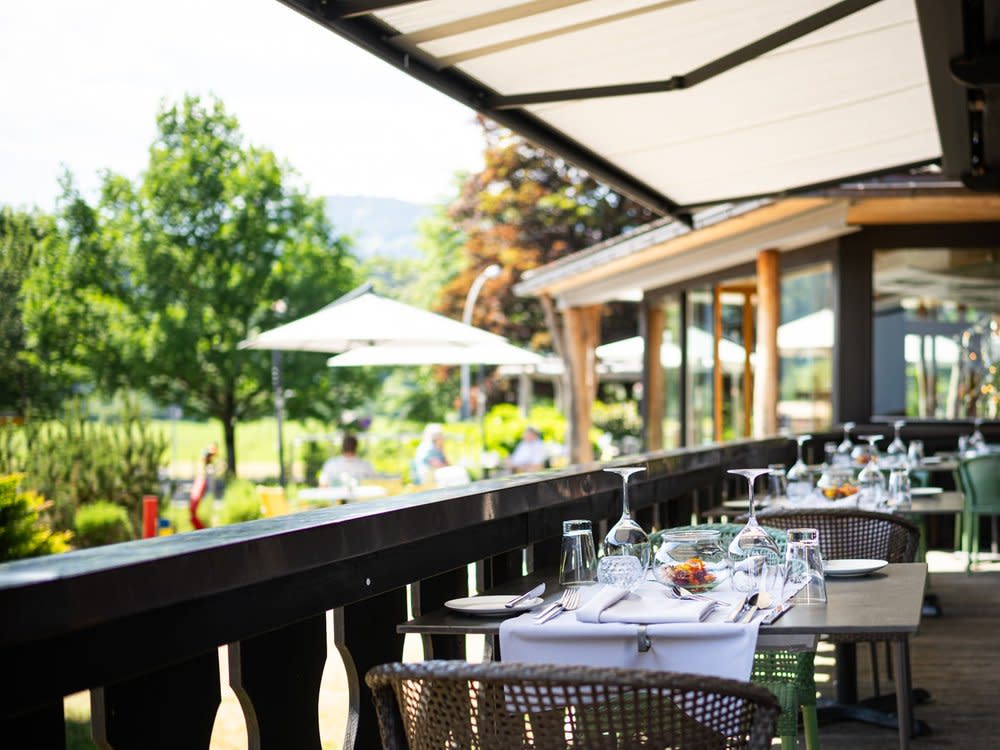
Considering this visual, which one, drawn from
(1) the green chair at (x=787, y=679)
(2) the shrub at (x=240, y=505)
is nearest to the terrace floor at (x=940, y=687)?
(1) the green chair at (x=787, y=679)

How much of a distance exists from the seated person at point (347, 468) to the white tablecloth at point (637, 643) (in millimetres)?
8241

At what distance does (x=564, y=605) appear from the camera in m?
2.55

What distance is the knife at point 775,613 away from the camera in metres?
2.35

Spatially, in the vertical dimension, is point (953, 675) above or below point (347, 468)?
below

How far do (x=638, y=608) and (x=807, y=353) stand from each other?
30.3 ft

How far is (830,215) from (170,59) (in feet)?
510

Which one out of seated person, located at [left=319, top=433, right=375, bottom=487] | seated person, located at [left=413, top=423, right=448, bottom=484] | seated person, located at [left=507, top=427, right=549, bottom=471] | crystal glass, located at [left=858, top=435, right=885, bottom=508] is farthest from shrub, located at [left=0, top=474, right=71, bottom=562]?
seated person, located at [left=507, top=427, right=549, bottom=471]

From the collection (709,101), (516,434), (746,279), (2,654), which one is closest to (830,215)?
(746,279)

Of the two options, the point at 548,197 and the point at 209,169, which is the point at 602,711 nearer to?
the point at 548,197

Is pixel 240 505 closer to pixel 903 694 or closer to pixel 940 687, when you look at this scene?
pixel 940 687

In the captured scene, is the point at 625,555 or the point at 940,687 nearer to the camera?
the point at 625,555

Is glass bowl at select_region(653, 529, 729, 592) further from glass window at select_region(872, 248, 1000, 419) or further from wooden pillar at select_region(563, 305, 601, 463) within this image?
wooden pillar at select_region(563, 305, 601, 463)

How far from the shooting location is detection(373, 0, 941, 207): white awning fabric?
4172 mm

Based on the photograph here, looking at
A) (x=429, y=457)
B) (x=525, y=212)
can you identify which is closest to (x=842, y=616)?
(x=429, y=457)
